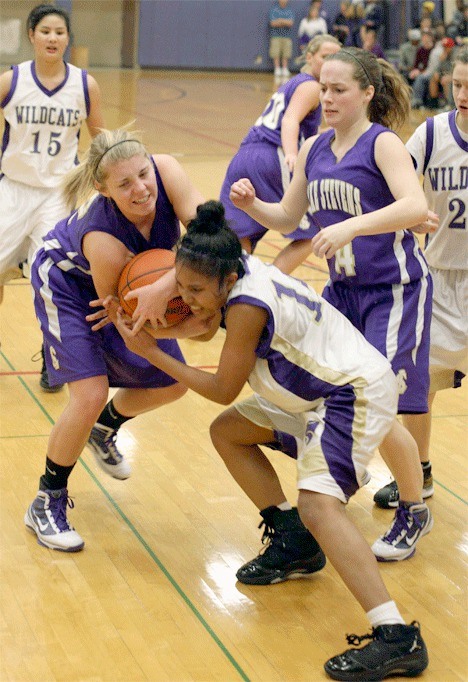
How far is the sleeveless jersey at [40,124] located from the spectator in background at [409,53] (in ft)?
49.4

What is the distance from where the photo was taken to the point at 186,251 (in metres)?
3.07

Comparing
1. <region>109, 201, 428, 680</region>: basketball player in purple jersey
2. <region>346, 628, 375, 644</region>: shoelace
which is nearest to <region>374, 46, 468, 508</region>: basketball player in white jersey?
<region>109, 201, 428, 680</region>: basketball player in purple jersey

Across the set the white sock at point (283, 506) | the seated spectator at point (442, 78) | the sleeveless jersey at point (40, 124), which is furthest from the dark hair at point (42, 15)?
the seated spectator at point (442, 78)

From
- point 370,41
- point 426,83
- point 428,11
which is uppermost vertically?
point 428,11

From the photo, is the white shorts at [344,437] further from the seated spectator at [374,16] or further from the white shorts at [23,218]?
the seated spectator at [374,16]

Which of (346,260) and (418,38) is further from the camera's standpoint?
(418,38)

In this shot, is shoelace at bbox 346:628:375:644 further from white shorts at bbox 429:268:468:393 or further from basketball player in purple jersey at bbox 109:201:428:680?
white shorts at bbox 429:268:468:393

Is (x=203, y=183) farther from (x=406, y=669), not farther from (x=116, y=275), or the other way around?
(x=406, y=669)

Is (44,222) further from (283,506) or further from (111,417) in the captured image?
A: (283,506)

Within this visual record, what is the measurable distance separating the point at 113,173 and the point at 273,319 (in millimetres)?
773

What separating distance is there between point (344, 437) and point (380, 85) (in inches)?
55.9

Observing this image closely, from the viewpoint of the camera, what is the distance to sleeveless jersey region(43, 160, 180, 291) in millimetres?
3559

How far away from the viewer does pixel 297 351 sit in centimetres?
319

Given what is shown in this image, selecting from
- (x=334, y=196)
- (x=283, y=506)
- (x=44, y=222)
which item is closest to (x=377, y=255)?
(x=334, y=196)
